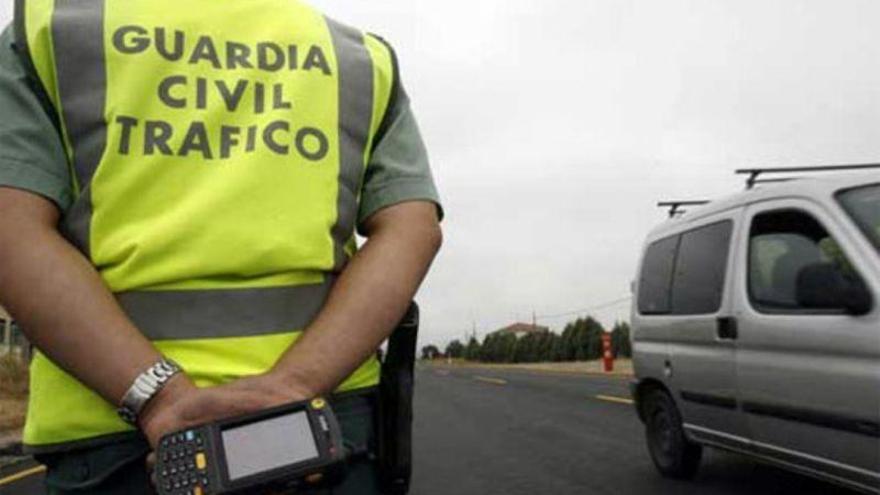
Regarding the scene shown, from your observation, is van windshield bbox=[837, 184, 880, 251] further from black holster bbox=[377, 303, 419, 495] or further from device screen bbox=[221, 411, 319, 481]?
device screen bbox=[221, 411, 319, 481]

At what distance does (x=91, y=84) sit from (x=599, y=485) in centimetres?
553

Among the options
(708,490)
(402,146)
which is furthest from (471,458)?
(402,146)

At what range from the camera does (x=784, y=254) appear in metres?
5.22

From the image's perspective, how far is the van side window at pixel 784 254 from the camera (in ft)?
15.9

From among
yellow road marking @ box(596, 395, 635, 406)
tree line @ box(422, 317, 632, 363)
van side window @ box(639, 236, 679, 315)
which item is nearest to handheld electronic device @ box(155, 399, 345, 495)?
van side window @ box(639, 236, 679, 315)

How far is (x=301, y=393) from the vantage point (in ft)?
4.56

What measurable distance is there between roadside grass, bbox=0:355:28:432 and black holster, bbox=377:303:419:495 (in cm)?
1497

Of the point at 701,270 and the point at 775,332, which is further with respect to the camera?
the point at 701,270

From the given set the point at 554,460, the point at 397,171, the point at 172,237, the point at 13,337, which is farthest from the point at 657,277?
the point at 13,337

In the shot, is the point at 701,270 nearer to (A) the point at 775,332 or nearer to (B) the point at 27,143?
(A) the point at 775,332

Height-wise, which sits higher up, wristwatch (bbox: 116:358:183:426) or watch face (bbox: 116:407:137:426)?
wristwatch (bbox: 116:358:183:426)

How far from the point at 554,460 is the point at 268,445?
659cm

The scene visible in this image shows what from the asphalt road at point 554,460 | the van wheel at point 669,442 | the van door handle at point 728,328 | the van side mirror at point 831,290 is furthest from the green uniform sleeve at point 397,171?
the van wheel at point 669,442

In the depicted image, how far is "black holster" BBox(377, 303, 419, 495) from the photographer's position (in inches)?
62.2
